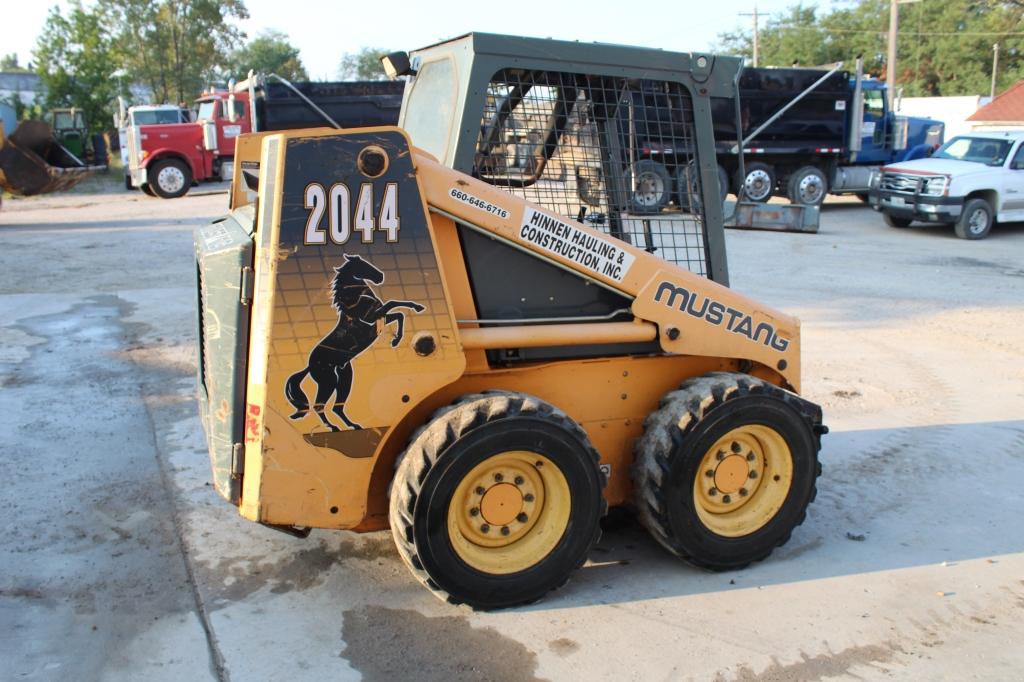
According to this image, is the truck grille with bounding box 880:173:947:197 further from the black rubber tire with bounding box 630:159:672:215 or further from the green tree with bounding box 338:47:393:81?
the green tree with bounding box 338:47:393:81

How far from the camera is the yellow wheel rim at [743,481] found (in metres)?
4.36

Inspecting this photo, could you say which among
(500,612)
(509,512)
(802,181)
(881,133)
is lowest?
(500,612)

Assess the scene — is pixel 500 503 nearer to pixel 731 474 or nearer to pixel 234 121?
pixel 731 474

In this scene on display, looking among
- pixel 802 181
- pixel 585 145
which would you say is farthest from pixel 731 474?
pixel 802 181

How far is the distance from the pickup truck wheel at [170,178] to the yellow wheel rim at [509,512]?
2248cm

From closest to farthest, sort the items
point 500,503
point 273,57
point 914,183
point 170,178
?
point 500,503, point 914,183, point 170,178, point 273,57

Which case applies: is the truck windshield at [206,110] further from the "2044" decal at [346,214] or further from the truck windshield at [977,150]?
the "2044" decal at [346,214]

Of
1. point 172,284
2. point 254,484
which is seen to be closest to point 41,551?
point 254,484

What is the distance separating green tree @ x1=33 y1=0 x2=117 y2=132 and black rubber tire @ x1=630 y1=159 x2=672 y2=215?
116 feet

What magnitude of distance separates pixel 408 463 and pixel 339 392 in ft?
1.33

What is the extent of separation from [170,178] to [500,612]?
22694 millimetres

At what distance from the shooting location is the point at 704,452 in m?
4.25

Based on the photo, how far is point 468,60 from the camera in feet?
14.0

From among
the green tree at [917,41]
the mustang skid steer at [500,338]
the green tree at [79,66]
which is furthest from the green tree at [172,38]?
the mustang skid steer at [500,338]
